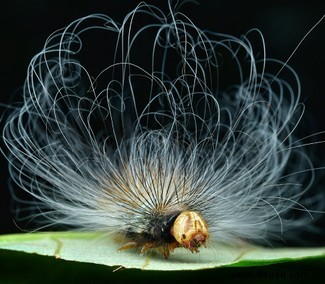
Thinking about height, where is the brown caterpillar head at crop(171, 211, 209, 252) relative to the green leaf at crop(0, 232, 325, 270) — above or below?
above

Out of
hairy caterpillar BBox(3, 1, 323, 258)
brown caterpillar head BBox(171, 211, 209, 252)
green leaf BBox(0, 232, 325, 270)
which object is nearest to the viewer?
green leaf BBox(0, 232, 325, 270)

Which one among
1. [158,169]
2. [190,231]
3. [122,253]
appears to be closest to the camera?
[190,231]

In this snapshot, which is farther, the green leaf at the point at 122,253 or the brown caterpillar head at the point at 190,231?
the brown caterpillar head at the point at 190,231

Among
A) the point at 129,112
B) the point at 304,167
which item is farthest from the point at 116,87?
the point at 304,167

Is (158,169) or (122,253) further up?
(158,169)

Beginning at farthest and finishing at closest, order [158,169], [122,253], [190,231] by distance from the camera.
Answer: [158,169], [122,253], [190,231]

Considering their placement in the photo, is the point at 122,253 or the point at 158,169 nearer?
the point at 122,253

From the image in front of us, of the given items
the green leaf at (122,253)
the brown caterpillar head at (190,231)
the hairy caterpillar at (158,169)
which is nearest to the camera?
the green leaf at (122,253)

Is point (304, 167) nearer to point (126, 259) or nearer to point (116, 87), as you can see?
point (116, 87)
